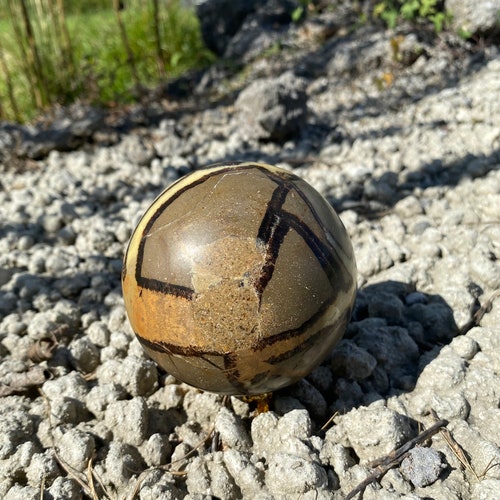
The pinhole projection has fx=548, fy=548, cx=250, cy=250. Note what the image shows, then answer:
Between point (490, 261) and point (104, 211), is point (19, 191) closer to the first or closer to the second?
point (104, 211)

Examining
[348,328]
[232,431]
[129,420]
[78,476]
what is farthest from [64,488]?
[348,328]

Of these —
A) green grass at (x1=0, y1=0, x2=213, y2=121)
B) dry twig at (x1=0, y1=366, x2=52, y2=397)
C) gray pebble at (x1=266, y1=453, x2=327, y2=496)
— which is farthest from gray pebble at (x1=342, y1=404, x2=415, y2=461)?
green grass at (x1=0, y1=0, x2=213, y2=121)

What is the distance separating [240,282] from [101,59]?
563cm

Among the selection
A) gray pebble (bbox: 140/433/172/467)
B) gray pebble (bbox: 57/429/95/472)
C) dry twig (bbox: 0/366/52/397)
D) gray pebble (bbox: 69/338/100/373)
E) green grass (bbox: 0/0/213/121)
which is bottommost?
green grass (bbox: 0/0/213/121)

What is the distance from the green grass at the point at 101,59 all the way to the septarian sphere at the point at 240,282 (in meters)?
3.91

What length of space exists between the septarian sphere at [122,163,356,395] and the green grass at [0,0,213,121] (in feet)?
12.8

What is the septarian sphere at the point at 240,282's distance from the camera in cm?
191

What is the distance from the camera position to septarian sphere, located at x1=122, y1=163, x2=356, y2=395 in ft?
6.25

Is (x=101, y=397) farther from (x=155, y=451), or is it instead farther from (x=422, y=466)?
(x=422, y=466)

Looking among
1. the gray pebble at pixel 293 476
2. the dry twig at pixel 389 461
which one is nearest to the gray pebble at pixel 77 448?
the gray pebble at pixel 293 476

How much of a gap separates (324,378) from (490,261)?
46.3 inches

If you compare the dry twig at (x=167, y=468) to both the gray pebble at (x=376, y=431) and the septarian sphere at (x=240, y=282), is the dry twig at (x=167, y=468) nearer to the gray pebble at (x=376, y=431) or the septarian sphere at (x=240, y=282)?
the septarian sphere at (x=240, y=282)

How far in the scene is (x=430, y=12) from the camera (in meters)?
5.57

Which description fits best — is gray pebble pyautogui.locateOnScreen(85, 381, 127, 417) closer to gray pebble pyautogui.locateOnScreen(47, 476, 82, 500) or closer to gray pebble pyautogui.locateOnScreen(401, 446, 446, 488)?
gray pebble pyautogui.locateOnScreen(47, 476, 82, 500)
